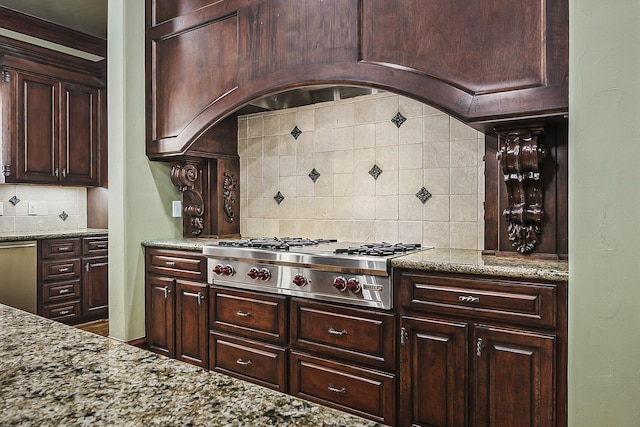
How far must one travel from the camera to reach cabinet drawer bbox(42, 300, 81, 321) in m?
4.01

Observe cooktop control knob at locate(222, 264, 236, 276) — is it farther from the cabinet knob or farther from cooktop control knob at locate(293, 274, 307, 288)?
the cabinet knob

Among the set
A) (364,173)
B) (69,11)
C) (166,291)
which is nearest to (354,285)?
(364,173)

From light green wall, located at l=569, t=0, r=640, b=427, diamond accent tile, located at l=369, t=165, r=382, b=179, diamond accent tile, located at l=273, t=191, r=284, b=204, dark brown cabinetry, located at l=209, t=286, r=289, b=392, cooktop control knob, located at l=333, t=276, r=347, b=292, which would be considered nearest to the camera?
light green wall, located at l=569, t=0, r=640, b=427

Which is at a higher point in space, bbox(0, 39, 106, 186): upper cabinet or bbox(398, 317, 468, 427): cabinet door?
bbox(0, 39, 106, 186): upper cabinet

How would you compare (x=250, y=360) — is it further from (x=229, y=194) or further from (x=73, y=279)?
(x=73, y=279)

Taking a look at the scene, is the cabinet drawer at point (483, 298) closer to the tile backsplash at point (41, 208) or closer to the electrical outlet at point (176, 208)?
the electrical outlet at point (176, 208)

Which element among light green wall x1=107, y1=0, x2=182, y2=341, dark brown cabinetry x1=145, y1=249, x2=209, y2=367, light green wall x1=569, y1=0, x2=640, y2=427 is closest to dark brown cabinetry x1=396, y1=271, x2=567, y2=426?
light green wall x1=569, y1=0, x2=640, y2=427

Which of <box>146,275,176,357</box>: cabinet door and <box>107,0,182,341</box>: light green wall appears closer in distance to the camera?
<box>146,275,176,357</box>: cabinet door

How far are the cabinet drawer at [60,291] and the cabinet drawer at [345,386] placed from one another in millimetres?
2864

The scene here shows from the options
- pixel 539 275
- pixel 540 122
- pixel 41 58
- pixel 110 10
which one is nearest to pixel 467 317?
pixel 539 275

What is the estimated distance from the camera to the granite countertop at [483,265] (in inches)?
66.6

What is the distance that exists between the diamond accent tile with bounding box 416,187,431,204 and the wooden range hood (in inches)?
19.8

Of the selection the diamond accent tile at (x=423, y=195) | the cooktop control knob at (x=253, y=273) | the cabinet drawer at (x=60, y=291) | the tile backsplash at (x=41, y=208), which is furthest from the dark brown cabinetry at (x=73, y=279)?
the diamond accent tile at (x=423, y=195)

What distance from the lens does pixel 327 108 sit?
2.98 meters
